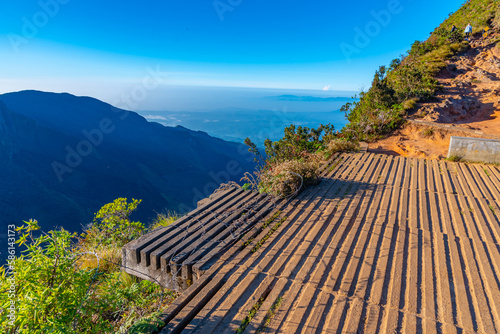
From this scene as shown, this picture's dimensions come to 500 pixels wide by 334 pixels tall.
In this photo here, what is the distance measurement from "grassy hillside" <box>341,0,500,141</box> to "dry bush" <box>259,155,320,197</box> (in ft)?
19.4

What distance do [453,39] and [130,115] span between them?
91216 mm

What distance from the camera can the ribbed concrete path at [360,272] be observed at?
1863 mm

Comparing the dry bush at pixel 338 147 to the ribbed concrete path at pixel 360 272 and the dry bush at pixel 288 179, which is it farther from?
the ribbed concrete path at pixel 360 272

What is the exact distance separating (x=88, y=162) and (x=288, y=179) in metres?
61.5

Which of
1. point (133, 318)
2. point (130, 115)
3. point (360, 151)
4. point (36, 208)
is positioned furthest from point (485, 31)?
point (130, 115)

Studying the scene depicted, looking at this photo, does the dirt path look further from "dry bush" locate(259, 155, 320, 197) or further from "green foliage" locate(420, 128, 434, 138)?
"dry bush" locate(259, 155, 320, 197)

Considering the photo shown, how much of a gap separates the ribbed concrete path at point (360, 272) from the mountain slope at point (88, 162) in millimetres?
38525

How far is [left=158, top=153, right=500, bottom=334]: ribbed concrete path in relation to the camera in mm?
1863

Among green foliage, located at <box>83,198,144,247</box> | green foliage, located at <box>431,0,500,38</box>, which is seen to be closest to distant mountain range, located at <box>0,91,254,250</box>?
green foliage, located at <box>83,198,144,247</box>

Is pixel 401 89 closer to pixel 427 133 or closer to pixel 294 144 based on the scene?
pixel 427 133

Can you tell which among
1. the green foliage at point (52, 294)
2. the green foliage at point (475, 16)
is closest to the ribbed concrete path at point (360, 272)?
the green foliage at point (52, 294)

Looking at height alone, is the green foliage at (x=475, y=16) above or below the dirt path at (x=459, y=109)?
above

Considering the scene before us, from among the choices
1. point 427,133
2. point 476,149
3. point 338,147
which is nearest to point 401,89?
point 427,133

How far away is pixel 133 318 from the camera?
2.07m
